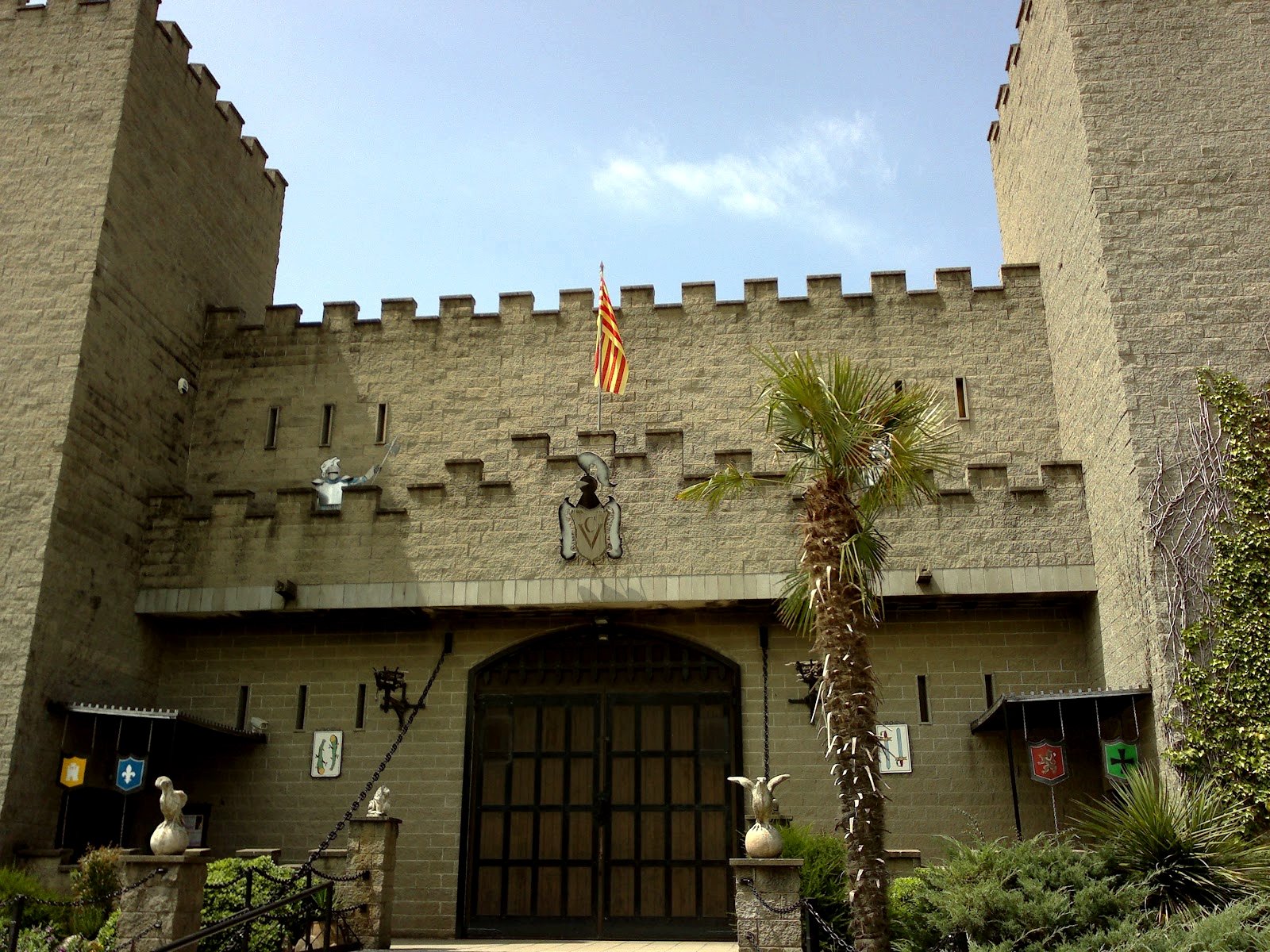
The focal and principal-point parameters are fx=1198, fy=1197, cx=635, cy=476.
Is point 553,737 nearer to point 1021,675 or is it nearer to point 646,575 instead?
point 646,575

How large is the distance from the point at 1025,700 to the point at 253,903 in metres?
9.03

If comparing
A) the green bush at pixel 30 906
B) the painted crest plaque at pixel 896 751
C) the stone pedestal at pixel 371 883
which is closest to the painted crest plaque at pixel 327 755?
the stone pedestal at pixel 371 883

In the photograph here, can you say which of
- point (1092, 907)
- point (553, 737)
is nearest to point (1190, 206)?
point (1092, 907)

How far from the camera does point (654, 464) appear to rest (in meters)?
16.7

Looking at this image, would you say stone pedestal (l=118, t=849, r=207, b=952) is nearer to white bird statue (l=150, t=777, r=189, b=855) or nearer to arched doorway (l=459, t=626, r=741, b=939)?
white bird statue (l=150, t=777, r=189, b=855)

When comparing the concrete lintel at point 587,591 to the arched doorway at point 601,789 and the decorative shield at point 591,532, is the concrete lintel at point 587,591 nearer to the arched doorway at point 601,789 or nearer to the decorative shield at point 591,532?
the decorative shield at point 591,532

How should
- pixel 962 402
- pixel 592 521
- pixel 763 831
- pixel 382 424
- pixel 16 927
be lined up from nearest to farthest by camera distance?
pixel 16 927
pixel 763 831
pixel 592 521
pixel 962 402
pixel 382 424

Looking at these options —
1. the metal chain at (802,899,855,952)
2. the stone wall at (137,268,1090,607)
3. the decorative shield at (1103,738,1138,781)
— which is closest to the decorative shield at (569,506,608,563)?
the stone wall at (137,268,1090,607)

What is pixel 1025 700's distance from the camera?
46.3 ft

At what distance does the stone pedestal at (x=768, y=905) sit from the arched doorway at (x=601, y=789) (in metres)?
4.85

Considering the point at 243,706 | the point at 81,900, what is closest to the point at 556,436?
the point at 243,706

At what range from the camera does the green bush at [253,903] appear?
40.9 feet

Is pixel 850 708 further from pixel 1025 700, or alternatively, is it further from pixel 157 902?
pixel 157 902

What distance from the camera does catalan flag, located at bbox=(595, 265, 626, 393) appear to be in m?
18.0
